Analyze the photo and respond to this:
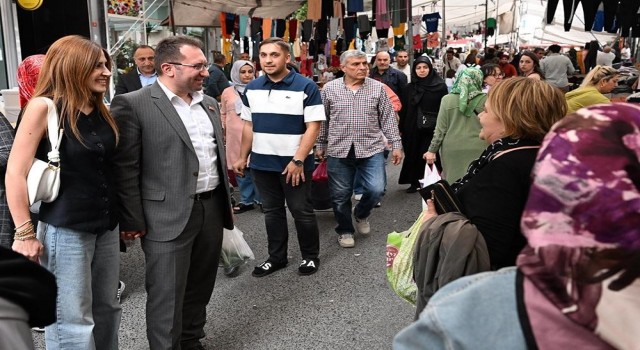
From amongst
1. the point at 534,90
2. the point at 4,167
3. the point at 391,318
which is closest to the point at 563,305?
the point at 534,90

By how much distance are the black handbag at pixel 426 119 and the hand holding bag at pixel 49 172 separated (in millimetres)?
5237

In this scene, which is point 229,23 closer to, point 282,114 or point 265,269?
point 282,114

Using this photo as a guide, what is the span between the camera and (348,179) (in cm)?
551

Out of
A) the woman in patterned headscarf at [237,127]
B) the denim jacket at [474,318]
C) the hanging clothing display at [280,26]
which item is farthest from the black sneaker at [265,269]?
the hanging clothing display at [280,26]

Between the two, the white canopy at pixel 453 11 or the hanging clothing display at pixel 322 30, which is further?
the hanging clothing display at pixel 322 30

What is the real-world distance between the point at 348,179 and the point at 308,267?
3.56ft

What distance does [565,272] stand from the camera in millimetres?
1022

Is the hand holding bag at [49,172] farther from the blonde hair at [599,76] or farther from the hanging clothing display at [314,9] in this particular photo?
the hanging clothing display at [314,9]

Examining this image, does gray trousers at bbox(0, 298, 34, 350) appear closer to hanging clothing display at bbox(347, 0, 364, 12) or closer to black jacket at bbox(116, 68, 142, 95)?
black jacket at bbox(116, 68, 142, 95)

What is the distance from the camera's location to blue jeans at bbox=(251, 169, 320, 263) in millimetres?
4625

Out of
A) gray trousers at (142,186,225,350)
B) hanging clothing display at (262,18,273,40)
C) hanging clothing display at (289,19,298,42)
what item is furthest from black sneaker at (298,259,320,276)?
hanging clothing display at (289,19,298,42)

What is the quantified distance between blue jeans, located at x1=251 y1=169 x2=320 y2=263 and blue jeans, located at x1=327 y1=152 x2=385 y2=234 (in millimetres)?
721

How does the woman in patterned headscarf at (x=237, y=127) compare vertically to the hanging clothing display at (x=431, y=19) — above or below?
below

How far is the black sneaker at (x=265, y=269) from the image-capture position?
4.74 meters
